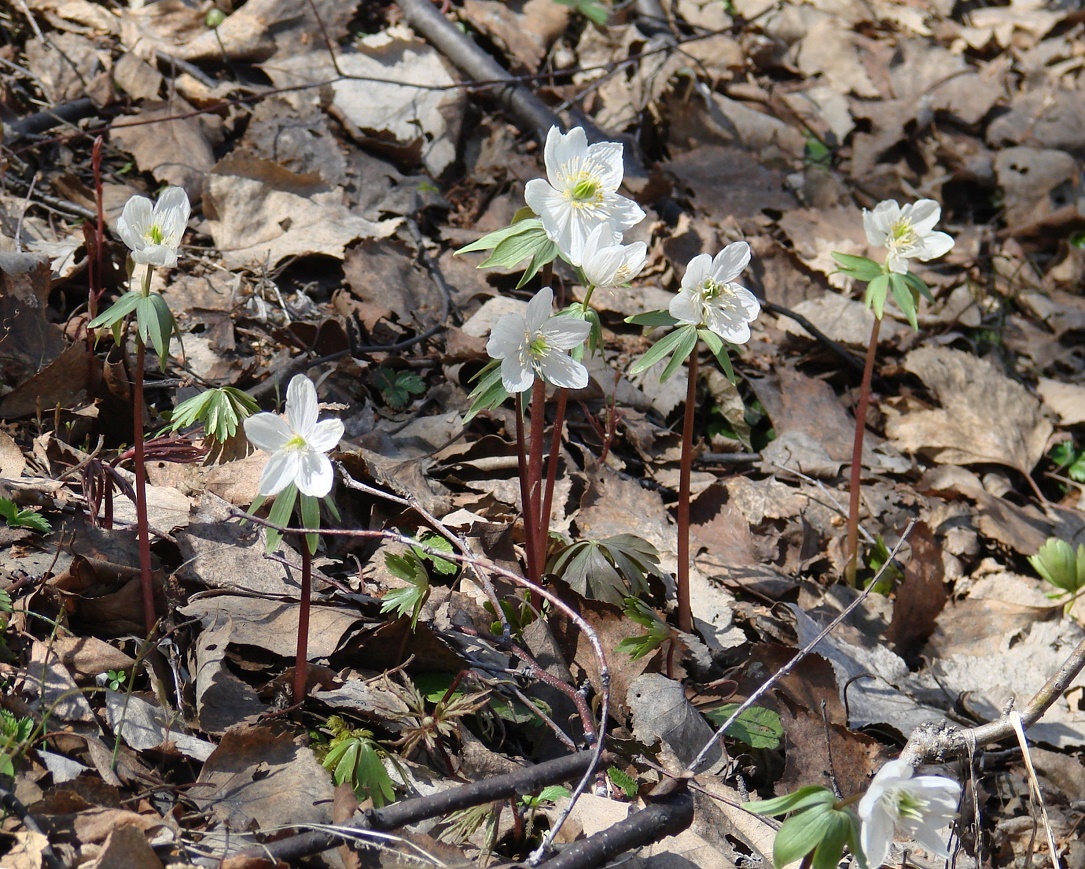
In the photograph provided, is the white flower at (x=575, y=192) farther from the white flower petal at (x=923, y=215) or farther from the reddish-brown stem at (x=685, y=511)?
the white flower petal at (x=923, y=215)

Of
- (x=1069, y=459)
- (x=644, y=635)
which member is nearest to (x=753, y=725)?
(x=644, y=635)

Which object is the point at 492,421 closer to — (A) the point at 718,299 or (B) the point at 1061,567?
(A) the point at 718,299

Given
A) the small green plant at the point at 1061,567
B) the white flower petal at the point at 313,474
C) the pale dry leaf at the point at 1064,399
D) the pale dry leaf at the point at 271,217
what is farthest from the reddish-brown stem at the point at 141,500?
the pale dry leaf at the point at 1064,399

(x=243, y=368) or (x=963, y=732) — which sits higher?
(x=243, y=368)

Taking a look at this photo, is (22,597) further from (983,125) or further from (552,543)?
(983,125)

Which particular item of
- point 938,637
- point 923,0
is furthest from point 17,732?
point 923,0

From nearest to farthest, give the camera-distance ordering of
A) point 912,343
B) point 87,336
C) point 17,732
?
1. point 17,732
2. point 87,336
3. point 912,343
